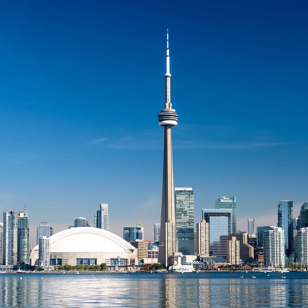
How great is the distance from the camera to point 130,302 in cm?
8862

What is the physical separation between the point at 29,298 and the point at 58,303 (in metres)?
14.1

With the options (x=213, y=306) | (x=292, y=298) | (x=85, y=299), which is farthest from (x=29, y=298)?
(x=292, y=298)

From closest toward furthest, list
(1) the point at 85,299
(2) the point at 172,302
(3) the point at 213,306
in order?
(3) the point at 213,306 → (2) the point at 172,302 → (1) the point at 85,299

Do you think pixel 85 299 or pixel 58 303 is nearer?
pixel 58 303

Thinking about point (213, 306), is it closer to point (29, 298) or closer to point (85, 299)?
point (85, 299)

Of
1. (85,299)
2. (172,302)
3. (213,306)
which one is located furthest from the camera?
(85,299)

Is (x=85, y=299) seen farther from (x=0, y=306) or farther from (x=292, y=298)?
(x=292, y=298)

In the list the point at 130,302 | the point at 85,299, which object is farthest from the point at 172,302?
the point at 85,299

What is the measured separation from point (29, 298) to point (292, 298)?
41730 mm

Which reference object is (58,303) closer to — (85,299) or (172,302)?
(85,299)

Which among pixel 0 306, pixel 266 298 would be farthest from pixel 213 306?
pixel 0 306

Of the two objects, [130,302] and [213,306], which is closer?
[213,306]

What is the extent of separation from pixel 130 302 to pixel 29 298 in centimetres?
1969

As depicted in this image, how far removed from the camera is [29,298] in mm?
99125
